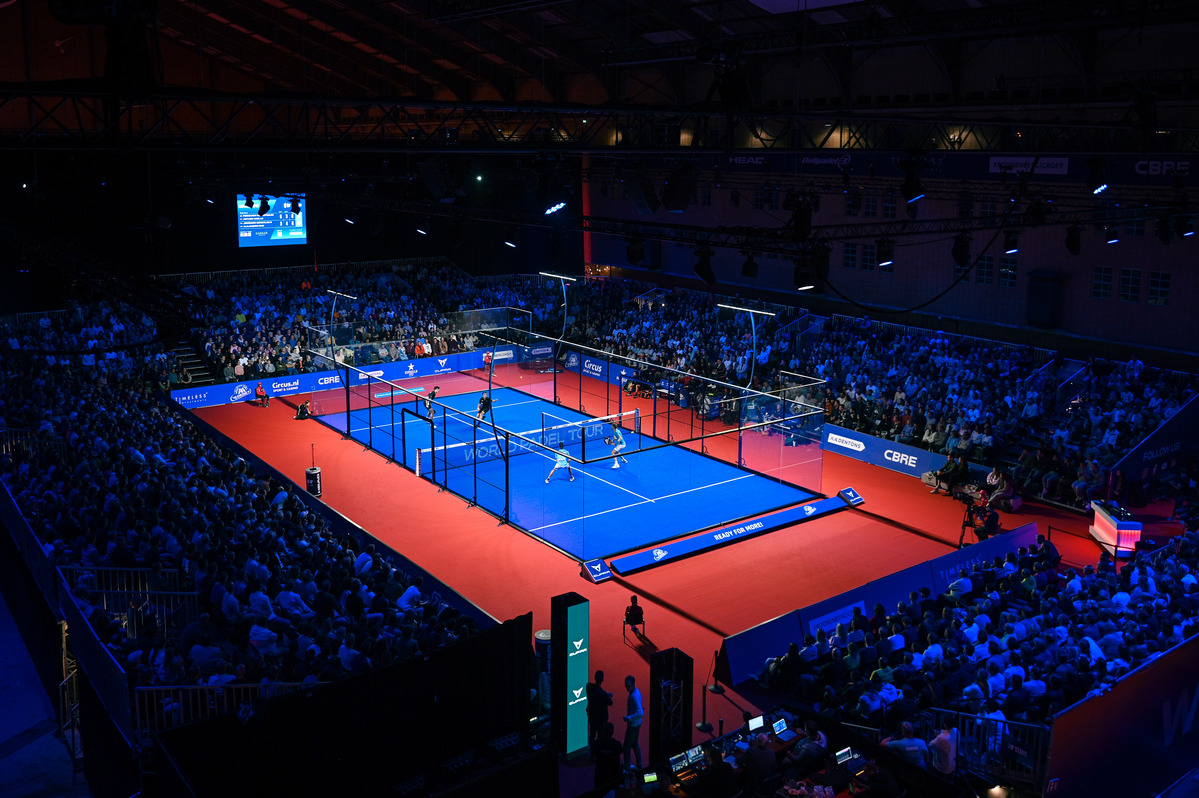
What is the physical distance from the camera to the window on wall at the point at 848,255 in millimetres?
34969

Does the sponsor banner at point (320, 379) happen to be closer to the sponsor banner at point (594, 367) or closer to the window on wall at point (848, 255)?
the sponsor banner at point (594, 367)

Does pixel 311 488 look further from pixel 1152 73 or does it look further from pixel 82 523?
pixel 1152 73

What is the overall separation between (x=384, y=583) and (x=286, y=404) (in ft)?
60.8

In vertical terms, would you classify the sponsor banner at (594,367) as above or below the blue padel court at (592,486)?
above

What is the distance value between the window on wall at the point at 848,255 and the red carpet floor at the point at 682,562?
11.7m

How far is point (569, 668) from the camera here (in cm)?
1221

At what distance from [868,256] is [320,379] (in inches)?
764

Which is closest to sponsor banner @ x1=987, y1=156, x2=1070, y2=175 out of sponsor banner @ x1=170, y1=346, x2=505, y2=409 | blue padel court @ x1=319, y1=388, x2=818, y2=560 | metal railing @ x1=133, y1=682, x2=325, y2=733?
blue padel court @ x1=319, y1=388, x2=818, y2=560

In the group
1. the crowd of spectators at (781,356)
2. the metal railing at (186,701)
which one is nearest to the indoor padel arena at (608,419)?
the metal railing at (186,701)

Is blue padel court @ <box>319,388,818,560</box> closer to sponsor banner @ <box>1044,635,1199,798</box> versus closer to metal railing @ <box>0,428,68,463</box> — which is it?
metal railing @ <box>0,428,68,463</box>

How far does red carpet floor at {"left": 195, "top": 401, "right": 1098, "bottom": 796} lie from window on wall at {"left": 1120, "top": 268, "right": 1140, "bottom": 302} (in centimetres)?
910

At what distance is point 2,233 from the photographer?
24.7m

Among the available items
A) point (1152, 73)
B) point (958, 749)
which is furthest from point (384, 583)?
point (1152, 73)

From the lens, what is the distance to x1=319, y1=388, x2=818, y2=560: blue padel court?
20.3m
